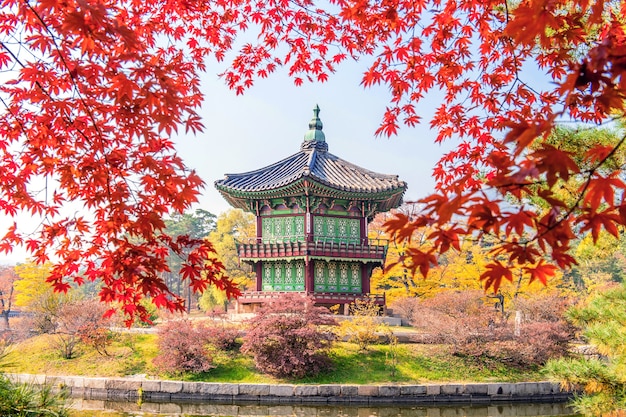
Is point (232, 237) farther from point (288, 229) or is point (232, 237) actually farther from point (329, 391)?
point (329, 391)

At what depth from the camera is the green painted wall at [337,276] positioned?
19500mm

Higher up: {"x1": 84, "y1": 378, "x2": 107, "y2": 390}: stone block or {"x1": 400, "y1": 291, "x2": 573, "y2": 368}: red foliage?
{"x1": 400, "y1": 291, "x2": 573, "y2": 368}: red foliage

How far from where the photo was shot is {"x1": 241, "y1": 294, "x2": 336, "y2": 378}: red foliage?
13070 millimetres

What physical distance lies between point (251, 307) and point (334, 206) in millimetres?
5195

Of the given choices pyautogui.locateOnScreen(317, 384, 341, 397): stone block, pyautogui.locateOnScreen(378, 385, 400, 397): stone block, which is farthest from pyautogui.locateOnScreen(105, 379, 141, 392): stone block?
pyautogui.locateOnScreen(378, 385, 400, 397): stone block

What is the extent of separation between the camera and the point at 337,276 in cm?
1980

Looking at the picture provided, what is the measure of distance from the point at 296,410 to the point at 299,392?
822 mm

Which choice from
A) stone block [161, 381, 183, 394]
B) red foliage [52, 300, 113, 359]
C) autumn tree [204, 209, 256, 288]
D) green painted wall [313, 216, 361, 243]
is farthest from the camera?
autumn tree [204, 209, 256, 288]

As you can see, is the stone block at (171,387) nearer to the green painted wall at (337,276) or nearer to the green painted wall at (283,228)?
the green painted wall at (337,276)

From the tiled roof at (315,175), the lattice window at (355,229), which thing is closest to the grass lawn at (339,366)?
the lattice window at (355,229)

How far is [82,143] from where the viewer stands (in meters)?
4.10

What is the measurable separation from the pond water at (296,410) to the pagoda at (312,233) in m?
6.64

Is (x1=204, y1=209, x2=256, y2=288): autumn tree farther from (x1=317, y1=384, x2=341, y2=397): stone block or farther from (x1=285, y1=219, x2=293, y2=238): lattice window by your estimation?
(x1=317, y1=384, x2=341, y2=397): stone block

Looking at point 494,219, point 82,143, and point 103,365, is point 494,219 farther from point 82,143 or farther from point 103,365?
point 103,365
